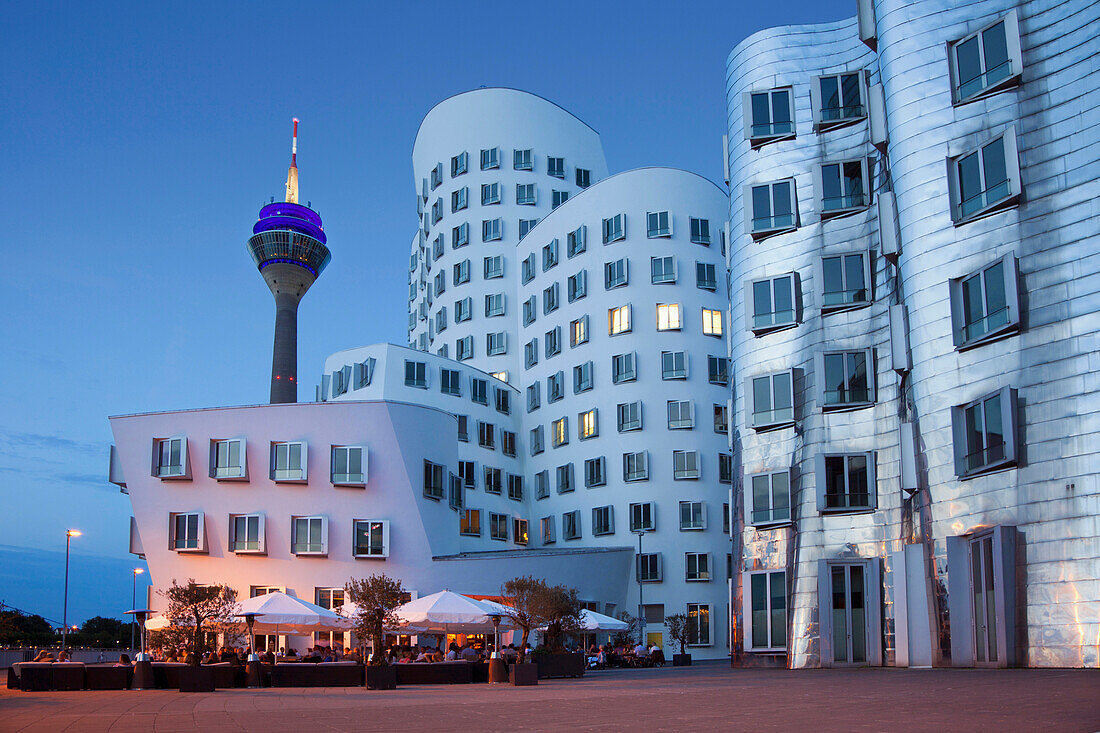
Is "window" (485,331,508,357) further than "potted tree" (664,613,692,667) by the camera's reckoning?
Yes

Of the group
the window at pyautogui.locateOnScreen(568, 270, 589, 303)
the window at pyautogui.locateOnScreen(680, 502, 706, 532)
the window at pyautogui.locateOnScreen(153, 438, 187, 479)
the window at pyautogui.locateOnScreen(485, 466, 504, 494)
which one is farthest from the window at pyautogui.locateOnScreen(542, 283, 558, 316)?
the window at pyautogui.locateOnScreen(153, 438, 187, 479)

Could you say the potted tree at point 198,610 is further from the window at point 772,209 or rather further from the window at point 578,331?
the window at point 578,331

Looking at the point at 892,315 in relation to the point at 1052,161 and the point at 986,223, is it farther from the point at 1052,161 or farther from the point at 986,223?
the point at 1052,161

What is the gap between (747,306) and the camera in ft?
115

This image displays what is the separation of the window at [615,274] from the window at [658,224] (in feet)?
7.42

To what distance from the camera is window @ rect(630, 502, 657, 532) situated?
6009 centimetres

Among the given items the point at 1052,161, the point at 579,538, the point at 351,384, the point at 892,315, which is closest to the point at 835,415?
the point at 892,315

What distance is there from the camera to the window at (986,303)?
25.1m

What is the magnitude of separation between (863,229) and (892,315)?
13.1 ft

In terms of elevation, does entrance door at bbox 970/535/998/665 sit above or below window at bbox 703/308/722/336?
below

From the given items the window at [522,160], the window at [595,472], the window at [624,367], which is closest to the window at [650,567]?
the window at [595,472]

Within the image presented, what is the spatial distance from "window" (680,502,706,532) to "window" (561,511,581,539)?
6916 millimetres

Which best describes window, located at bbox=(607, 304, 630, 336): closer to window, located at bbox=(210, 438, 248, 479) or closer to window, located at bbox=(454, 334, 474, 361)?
window, located at bbox=(454, 334, 474, 361)

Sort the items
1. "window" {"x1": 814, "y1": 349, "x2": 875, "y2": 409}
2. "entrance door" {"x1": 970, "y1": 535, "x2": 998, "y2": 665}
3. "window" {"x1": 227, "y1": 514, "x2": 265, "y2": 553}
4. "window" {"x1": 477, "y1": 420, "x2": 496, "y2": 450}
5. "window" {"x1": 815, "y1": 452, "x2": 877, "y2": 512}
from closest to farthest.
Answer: "entrance door" {"x1": 970, "y1": 535, "x2": 998, "y2": 665}, "window" {"x1": 815, "y1": 452, "x2": 877, "y2": 512}, "window" {"x1": 814, "y1": 349, "x2": 875, "y2": 409}, "window" {"x1": 227, "y1": 514, "x2": 265, "y2": 553}, "window" {"x1": 477, "y1": 420, "x2": 496, "y2": 450}
